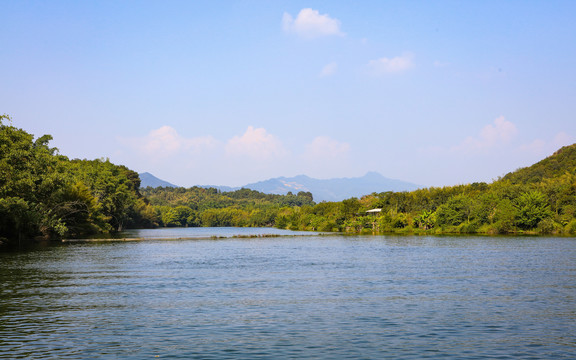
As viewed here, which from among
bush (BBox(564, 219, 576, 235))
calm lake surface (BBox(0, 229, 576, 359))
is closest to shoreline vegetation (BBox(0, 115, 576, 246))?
bush (BBox(564, 219, 576, 235))

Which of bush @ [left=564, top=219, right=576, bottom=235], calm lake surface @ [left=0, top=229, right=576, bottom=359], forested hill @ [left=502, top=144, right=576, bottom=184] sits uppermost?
forested hill @ [left=502, top=144, right=576, bottom=184]

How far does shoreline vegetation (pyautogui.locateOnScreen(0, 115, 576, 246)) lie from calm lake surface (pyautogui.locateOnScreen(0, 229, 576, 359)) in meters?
24.2

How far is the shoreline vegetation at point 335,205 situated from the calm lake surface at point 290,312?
24.2m

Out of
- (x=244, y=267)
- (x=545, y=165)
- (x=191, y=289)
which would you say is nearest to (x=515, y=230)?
(x=545, y=165)

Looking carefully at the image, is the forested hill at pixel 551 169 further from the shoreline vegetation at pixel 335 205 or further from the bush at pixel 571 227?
the bush at pixel 571 227

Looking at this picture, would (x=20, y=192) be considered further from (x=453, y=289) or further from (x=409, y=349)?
(x=409, y=349)

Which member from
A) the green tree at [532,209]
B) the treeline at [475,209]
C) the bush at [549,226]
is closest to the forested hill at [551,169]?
the treeline at [475,209]

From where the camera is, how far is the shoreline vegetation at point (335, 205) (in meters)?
63.3

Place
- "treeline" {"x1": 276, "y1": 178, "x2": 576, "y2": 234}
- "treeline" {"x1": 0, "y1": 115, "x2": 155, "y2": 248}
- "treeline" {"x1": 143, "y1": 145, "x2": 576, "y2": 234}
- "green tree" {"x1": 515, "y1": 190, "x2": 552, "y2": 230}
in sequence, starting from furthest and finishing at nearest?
"treeline" {"x1": 143, "y1": 145, "x2": 576, "y2": 234}
"treeline" {"x1": 276, "y1": 178, "x2": 576, "y2": 234}
"green tree" {"x1": 515, "y1": 190, "x2": 552, "y2": 230}
"treeline" {"x1": 0, "y1": 115, "x2": 155, "y2": 248}

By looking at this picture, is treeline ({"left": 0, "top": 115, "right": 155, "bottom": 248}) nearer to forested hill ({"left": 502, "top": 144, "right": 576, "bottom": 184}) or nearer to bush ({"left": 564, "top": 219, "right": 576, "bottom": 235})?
bush ({"left": 564, "top": 219, "right": 576, "bottom": 235})

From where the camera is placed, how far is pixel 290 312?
2422cm

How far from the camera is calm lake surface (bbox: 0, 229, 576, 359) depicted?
1772 cm

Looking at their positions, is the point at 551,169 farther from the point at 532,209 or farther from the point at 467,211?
the point at 532,209

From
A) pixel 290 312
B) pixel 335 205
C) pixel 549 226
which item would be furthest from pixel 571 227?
pixel 290 312
